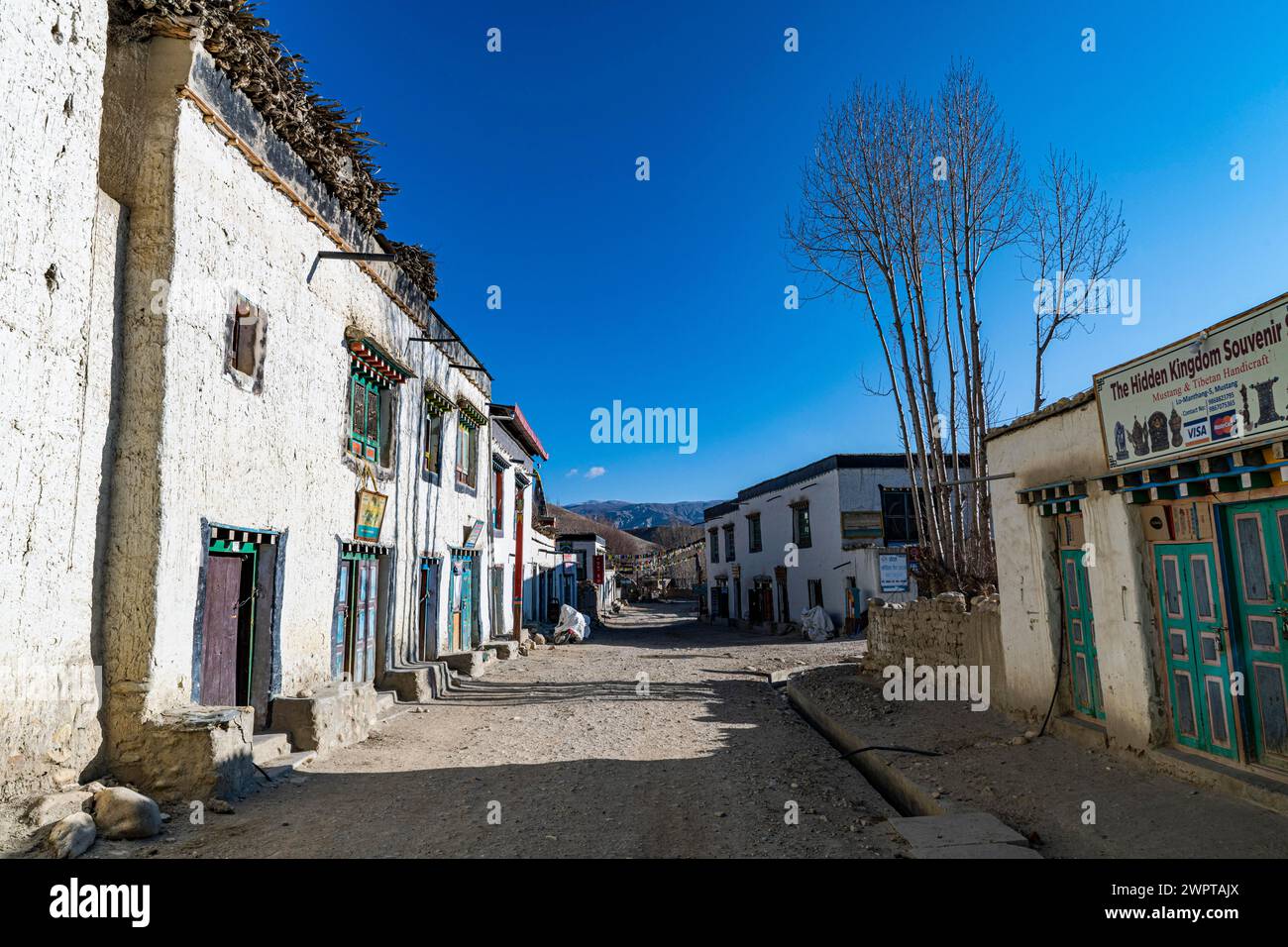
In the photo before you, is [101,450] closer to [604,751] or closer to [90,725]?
[90,725]

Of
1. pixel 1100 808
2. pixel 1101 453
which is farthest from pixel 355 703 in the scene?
pixel 1101 453

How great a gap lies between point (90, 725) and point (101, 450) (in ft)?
6.69

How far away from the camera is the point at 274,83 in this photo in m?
7.56

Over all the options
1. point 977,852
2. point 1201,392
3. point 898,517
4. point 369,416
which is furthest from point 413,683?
point 898,517

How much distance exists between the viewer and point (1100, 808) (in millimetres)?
5195

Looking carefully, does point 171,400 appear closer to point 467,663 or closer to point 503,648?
point 467,663

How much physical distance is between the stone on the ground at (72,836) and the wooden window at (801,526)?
917 inches

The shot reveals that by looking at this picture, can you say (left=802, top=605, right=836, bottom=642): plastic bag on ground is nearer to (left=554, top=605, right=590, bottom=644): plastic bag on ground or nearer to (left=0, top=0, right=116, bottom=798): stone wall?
(left=554, top=605, right=590, bottom=644): plastic bag on ground

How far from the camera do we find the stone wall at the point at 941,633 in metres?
8.86

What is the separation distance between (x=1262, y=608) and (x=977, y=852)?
287 cm

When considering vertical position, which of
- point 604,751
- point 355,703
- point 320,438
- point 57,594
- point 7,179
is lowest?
point 604,751

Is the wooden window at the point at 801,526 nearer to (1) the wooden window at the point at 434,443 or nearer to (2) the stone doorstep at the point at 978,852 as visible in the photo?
(1) the wooden window at the point at 434,443

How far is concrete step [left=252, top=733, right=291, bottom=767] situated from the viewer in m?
6.47

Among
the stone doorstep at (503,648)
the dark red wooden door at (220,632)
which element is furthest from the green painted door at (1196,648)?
the stone doorstep at (503,648)
